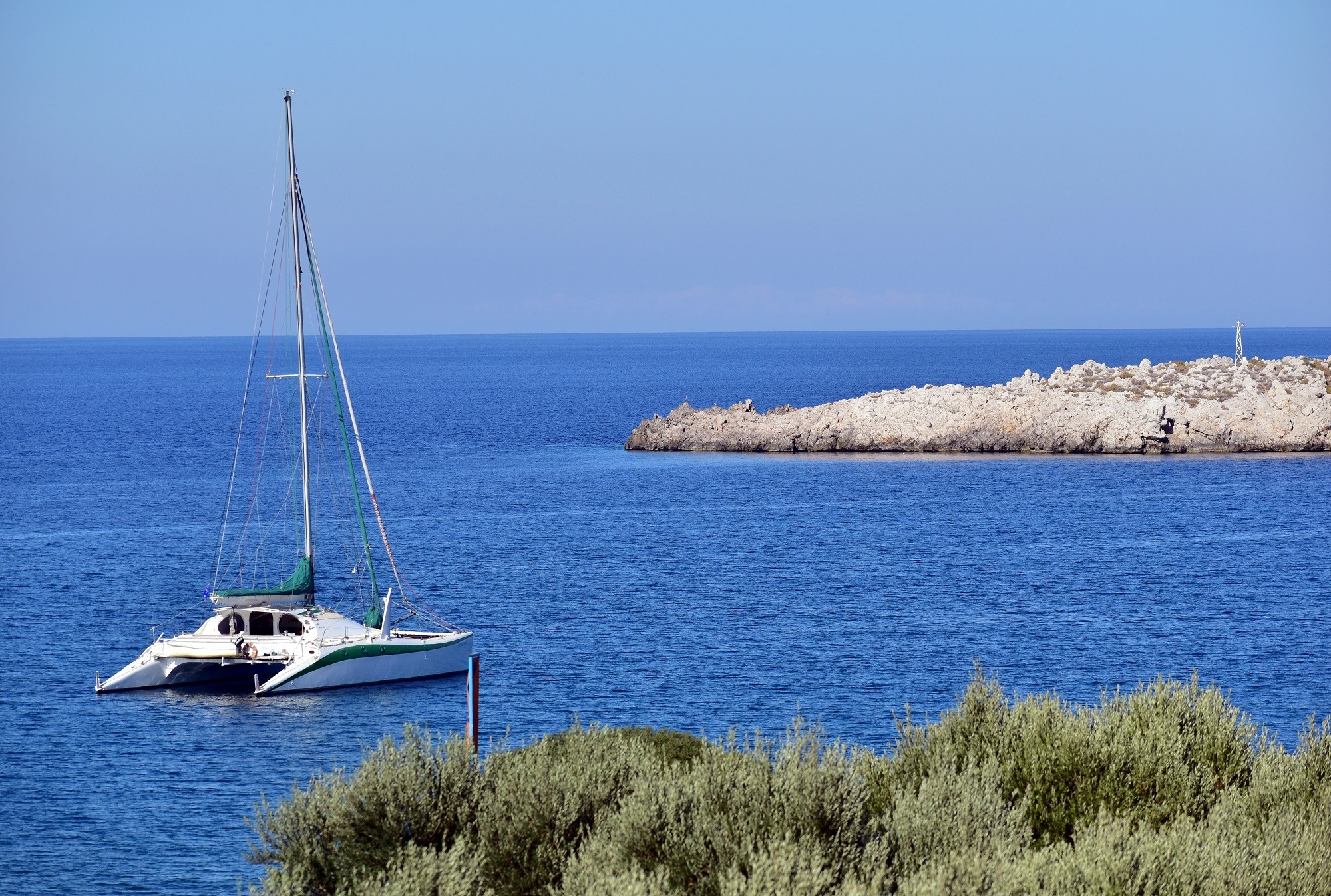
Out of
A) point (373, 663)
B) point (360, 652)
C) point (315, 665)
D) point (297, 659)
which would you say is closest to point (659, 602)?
point (373, 663)

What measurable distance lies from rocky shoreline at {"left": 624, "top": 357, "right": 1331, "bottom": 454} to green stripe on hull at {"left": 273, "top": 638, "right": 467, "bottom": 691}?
194 feet

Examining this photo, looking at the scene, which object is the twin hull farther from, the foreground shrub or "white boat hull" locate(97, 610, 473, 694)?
the foreground shrub

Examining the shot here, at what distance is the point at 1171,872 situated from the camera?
532 inches

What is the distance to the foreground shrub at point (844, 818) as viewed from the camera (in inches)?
530

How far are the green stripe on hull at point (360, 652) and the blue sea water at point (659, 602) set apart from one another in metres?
0.67

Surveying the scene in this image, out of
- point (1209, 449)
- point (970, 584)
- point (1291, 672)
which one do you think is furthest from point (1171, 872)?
point (1209, 449)

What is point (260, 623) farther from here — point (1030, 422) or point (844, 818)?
point (1030, 422)

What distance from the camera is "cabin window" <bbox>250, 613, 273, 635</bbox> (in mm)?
39812

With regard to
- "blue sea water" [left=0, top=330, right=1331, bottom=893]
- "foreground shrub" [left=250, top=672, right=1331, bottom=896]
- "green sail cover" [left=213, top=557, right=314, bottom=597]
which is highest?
"foreground shrub" [left=250, top=672, right=1331, bottom=896]

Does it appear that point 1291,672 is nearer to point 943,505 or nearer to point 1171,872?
point 1171,872

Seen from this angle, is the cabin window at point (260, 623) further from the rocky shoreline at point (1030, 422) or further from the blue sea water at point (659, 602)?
the rocky shoreline at point (1030, 422)

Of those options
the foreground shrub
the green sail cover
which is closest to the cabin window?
the green sail cover

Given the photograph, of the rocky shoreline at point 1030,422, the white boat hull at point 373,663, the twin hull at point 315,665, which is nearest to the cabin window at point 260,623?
the twin hull at point 315,665

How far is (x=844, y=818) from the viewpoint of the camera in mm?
15156
